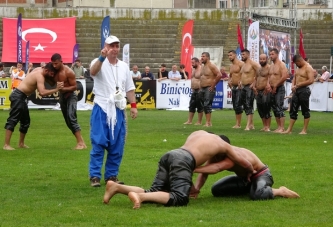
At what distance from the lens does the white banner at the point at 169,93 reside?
3222 cm

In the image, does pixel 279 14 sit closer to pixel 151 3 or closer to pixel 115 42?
pixel 151 3

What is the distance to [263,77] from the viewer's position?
2106 cm

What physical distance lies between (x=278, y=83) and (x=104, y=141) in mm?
10637

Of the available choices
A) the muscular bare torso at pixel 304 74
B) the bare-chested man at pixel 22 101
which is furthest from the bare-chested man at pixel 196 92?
the bare-chested man at pixel 22 101

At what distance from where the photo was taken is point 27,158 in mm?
14367

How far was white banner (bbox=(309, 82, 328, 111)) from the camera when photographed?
102 ft

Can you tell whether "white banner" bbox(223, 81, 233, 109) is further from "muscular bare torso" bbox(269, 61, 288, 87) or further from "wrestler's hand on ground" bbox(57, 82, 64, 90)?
"wrestler's hand on ground" bbox(57, 82, 64, 90)

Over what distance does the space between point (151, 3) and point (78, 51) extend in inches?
324

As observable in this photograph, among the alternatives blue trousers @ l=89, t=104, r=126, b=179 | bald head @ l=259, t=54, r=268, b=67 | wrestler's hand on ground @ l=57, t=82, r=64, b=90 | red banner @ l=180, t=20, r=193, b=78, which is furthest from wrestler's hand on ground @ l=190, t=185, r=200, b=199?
red banner @ l=180, t=20, r=193, b=78

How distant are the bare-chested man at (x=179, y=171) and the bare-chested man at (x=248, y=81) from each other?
12.3m

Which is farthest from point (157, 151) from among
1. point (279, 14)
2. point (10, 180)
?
point (279, 14)

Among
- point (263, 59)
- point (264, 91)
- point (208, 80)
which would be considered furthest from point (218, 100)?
point (263, 59)

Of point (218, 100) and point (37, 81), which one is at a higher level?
point (37, 81)

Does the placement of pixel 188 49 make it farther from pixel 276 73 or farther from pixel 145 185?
pixel 145 185
